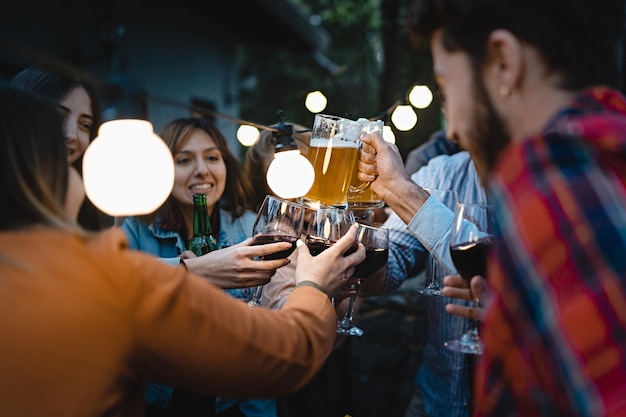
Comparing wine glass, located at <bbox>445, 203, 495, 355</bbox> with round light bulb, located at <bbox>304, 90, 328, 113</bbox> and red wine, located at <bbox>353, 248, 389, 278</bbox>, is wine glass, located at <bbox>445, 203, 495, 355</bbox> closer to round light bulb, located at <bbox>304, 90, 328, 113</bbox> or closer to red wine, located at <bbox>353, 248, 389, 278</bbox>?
red wine, located at <bbox>353, 248, 389, 278</bbox>

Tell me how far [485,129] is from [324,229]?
80 centimetres

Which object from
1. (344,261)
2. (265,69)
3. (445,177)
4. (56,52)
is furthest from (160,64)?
(265,69)

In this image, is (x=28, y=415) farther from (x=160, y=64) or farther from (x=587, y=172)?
(x=160, y=64)

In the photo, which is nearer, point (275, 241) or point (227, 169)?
point (275, 241)

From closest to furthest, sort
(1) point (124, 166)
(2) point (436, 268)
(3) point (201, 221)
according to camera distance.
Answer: (1) point (124, 166) → (2) point (436, 268) → (3) point (201, 221)

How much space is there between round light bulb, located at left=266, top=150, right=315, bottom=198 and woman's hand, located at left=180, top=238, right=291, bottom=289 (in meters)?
0.19

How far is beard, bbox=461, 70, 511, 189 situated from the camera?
112cm

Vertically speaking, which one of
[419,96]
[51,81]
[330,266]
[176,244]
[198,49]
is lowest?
[176,244]

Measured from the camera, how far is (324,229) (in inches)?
71.7

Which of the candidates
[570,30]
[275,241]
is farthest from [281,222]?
[570,30]

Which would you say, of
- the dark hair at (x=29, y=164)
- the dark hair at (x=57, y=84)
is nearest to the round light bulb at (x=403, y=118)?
the dark hair at (x=57, y=84)

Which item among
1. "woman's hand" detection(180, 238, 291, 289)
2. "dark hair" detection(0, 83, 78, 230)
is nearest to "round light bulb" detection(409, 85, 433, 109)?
"woman's hand" detection(180, 238, 291, 289)

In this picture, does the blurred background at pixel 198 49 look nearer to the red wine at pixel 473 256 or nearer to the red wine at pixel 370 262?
the red wine at pixel 370 262

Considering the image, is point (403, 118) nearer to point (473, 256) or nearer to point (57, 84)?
point (473, 256)
